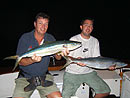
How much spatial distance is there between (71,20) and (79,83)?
4528 mm

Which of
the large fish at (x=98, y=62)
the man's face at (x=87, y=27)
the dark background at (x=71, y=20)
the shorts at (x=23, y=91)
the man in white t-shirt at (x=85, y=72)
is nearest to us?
the shorts at (x=23, y=91)

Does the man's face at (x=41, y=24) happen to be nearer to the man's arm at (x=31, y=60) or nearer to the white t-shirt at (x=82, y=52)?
the man's arm at (x=31, y=60)

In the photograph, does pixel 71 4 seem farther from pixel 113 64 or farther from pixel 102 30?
pixel 113 64

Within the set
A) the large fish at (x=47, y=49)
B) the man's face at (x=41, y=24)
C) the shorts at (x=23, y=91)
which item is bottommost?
the shorts at (x=23, y=91)

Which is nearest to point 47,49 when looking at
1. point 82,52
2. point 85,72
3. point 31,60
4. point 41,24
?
point 31,60

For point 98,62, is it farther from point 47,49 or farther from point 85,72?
point 47,49

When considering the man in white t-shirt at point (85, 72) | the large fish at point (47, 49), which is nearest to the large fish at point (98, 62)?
the man in white t-shirt at point (85, 72)

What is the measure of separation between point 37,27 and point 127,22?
6.63 metres

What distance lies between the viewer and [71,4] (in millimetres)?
6285

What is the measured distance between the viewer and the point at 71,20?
6.42m

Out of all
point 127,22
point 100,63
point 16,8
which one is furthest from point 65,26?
point 100,63

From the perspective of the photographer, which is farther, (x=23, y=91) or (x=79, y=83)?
(x=79, y=83)

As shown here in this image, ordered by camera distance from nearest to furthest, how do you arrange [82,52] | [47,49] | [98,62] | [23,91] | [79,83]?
[47,49] < [23,91] < [98,62] < [79,83] < [82,52]

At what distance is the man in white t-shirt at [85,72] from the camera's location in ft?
7.73
